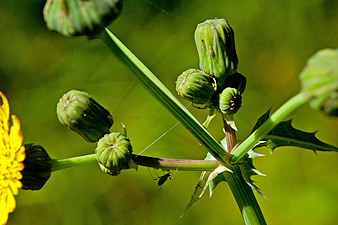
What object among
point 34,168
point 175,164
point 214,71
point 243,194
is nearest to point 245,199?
point 243,194

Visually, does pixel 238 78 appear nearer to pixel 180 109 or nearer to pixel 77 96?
pixel 180 109

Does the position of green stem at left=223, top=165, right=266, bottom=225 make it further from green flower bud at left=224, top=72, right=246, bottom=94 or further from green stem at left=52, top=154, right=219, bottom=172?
green flower bud at left=224, top=72, right=246, bottom=94

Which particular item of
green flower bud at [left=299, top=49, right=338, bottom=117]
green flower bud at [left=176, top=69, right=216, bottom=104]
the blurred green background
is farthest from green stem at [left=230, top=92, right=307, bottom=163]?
the blurred green background

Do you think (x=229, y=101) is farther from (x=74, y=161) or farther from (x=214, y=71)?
(x=74, y=161)

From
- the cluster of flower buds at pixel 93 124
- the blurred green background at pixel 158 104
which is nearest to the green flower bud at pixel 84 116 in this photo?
the cluster of flower buds at pixel 93 124

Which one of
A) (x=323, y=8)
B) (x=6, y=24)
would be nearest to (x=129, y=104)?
(x=6, y=24)

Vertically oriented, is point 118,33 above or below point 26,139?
above

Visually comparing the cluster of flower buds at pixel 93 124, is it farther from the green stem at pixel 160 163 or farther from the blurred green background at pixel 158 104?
the blurred green background at pixel 158 104
